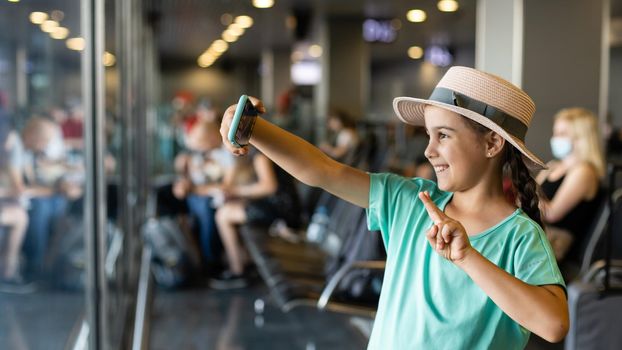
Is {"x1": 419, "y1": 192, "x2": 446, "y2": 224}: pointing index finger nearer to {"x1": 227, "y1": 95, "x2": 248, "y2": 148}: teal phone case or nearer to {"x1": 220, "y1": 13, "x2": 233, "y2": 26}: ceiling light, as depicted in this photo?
{"x1": 227, "y1": 95, "x2": 248, "y2": 148}: teal phone case

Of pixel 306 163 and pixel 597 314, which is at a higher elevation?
pixel 306 163

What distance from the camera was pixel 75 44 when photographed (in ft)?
9.80

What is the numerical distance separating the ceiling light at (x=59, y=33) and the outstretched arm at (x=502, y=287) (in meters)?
1.34

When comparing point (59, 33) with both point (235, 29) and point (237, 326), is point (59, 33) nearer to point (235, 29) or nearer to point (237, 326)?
point (237, 326)

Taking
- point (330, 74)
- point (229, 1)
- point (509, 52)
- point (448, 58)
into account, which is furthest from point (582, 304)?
point (448, 58)

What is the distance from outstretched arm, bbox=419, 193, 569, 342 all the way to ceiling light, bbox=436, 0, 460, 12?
12125mm

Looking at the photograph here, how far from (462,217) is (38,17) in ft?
3.49

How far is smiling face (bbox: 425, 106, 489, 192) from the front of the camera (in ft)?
5.41

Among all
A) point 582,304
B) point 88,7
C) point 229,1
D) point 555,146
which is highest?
point 229,1

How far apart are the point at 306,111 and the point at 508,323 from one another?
15903 millimetres

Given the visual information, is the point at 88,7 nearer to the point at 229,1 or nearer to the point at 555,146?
the point at 555,146

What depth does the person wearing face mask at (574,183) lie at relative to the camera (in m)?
4.86

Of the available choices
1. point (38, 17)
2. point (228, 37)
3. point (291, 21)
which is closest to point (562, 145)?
point (38, 17)

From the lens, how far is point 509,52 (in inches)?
219
